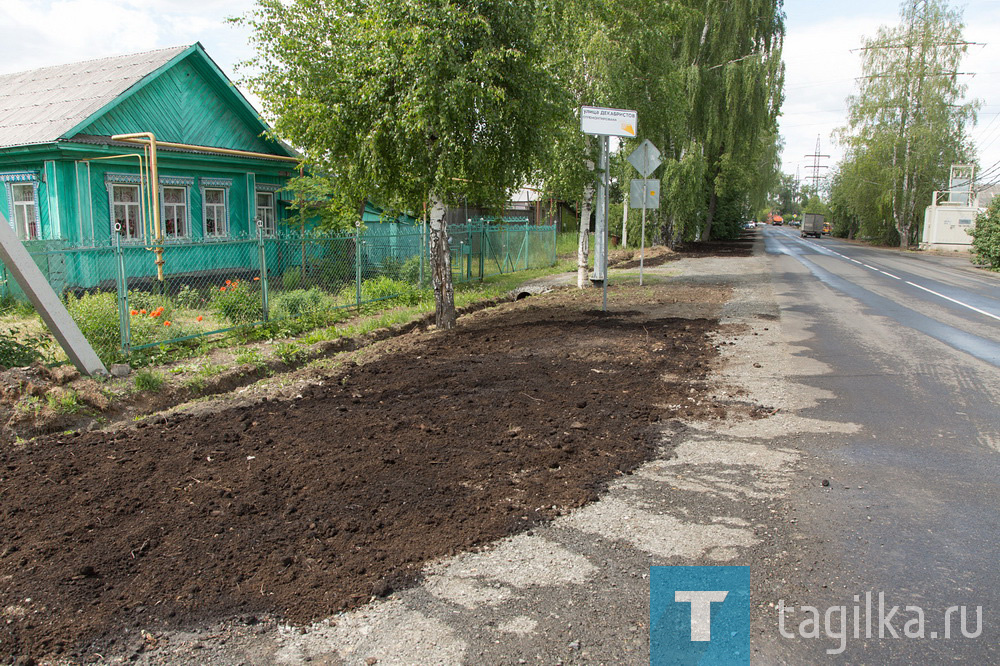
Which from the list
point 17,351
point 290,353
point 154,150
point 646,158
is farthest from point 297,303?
point 646,158

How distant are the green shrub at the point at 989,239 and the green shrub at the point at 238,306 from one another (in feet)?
88.4

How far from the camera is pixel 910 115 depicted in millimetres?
42469

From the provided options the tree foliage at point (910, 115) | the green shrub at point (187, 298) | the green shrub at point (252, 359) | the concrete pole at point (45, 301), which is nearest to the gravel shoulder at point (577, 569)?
the concrete pole at point (45, 301)

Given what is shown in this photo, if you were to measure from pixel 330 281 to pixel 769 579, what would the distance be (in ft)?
38.8

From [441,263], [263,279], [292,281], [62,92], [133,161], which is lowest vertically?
[292,281]

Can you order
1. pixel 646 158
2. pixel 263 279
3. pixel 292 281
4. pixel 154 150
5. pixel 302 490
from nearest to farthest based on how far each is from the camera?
pixel 302 490 → pixel 263 279 → pixel 292 281 → pixel 154 150 → pixel 646 158

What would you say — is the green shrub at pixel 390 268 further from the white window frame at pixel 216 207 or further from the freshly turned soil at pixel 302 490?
the freshly turned soil at pixel 302 490

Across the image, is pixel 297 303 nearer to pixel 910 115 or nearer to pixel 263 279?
pixel 263 279

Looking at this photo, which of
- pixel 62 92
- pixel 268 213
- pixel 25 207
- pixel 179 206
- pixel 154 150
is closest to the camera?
pixel 154 150

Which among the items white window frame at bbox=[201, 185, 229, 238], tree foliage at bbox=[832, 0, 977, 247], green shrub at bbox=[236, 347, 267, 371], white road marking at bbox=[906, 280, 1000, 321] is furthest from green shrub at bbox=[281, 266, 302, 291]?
tree foliage at bbox=[832, 0, 977, 247]

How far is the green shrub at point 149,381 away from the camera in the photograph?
7.27 metres

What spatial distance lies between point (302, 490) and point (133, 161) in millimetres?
13582

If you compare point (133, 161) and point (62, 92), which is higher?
point (62, 92)

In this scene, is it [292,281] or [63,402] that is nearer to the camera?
[63,402]
